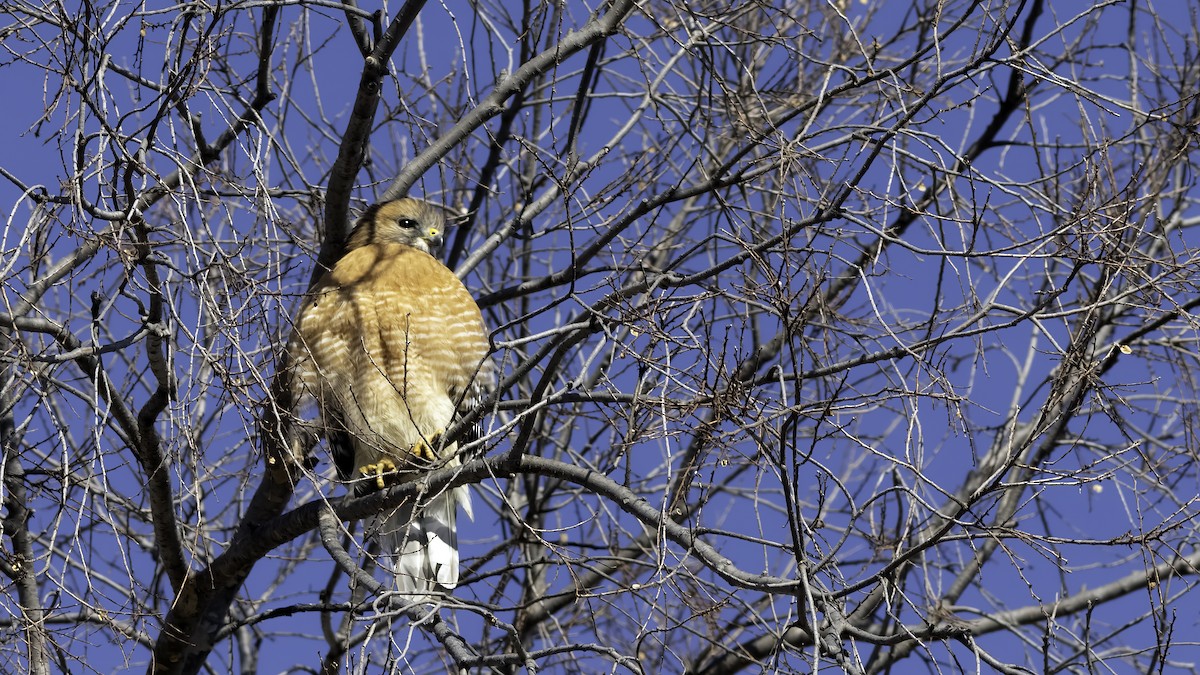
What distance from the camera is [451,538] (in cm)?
547

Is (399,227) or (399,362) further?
(399,227)

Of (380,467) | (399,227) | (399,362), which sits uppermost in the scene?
(399,227)

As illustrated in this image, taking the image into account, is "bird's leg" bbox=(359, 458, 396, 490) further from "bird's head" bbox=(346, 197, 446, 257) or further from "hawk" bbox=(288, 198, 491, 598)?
"bird's head" bbox=(346, 197, 446, 257)

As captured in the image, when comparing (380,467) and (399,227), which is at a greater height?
(399,227)

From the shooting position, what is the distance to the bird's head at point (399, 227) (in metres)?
5.75

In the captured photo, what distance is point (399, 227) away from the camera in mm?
5789

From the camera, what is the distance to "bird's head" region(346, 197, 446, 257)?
227 inches

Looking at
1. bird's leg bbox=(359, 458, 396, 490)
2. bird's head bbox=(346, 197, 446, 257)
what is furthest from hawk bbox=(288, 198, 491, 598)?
bird's head bbox=(346, 197, 446, 257)

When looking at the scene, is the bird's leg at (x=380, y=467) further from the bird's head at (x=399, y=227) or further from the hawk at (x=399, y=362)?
the bird's head at (x=399, y=227)

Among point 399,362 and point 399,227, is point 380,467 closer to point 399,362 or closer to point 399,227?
point 399,362

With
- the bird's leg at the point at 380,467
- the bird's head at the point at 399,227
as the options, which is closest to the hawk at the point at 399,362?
the bird's leg at the point at 380,467

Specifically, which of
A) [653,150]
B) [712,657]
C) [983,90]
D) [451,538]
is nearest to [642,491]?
[712,657]

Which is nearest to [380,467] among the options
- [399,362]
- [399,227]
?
[399,362]

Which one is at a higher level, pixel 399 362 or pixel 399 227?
pixel 399 227
